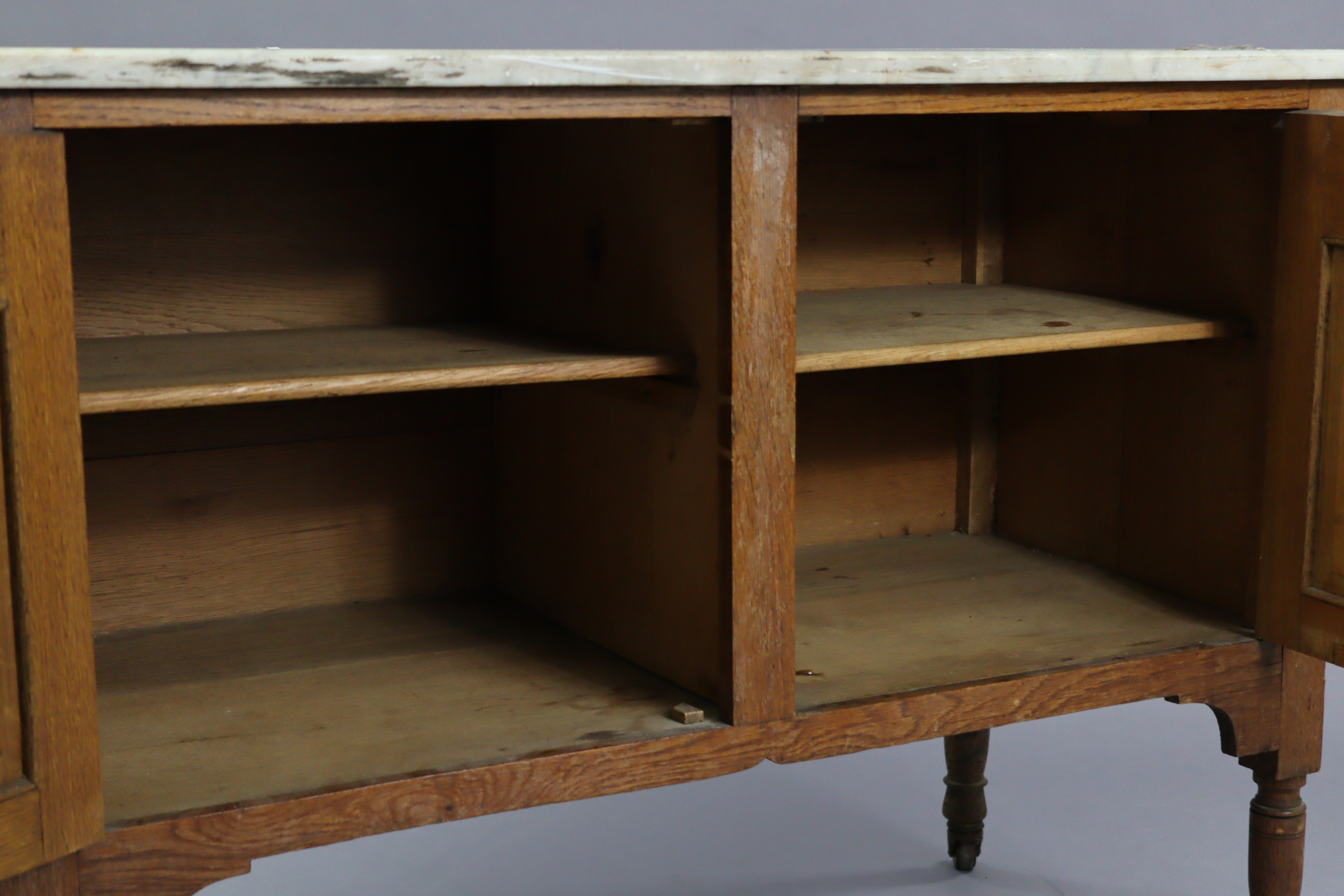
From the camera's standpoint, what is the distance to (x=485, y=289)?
2271 millimetres

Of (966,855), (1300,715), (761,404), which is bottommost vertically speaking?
(966,855)

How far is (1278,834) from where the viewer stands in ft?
7.19

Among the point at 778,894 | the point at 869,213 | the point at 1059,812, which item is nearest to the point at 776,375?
the point at 869,213

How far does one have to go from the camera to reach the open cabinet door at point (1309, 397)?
187 centimetres

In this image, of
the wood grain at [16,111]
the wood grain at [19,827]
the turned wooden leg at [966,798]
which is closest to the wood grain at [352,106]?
the wood grain at [16,111]

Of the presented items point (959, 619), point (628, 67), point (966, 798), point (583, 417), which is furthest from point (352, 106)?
point (966, 798)

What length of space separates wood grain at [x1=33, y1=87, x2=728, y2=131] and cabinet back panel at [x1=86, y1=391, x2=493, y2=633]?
0.72 m

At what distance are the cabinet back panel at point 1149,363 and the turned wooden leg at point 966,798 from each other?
19.4 inches

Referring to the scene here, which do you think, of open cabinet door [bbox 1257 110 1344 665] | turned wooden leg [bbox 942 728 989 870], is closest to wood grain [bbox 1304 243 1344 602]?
open cabinet door [bbox 1257 110 1344 665]

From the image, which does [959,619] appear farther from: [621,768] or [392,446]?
[392,446]

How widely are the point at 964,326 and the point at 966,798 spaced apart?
113 cm

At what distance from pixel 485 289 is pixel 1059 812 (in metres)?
1.53

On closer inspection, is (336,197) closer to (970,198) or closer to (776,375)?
(776,375)

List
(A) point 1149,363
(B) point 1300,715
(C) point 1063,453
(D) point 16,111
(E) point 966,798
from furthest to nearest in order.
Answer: (E) point 966,798, (C) point 1063,453, (A) point 1149,363, (B) point 1300,715, (D) point 16,111
